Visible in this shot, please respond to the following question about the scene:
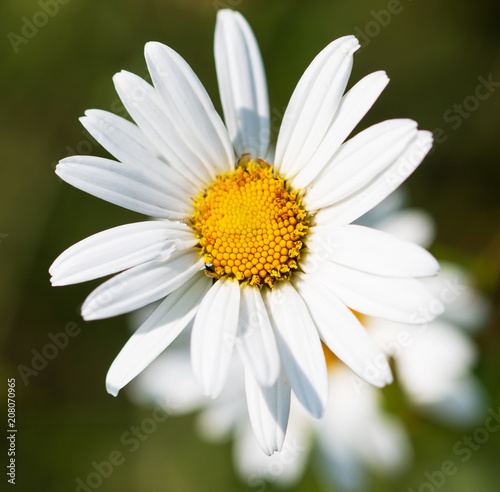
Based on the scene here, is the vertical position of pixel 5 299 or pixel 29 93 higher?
pixel 29 93

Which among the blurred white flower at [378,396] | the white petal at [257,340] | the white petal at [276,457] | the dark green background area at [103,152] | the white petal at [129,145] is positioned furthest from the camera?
the dark green background area at [103,152]

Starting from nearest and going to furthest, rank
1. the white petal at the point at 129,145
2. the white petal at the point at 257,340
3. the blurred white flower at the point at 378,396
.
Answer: the white petal at the point at 257,340 → the white petal at the point at 129,145 → the blurred white flower at the point at 378,396

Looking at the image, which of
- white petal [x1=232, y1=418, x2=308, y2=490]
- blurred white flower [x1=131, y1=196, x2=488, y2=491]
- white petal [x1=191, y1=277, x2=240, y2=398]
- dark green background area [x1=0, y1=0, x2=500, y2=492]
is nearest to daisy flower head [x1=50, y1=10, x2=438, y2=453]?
white petal [x1=191, y1=277, x2=240, y2=398]

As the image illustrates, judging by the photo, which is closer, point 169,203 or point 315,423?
point 169,203

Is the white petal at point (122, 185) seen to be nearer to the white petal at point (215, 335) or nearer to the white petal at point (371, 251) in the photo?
the white petal at point (215, 335)

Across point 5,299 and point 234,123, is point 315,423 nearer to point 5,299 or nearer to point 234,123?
point 234,123

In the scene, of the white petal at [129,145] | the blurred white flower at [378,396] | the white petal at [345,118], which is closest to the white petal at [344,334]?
the white petal at [345,118]

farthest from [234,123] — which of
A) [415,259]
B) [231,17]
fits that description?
[415,259]
